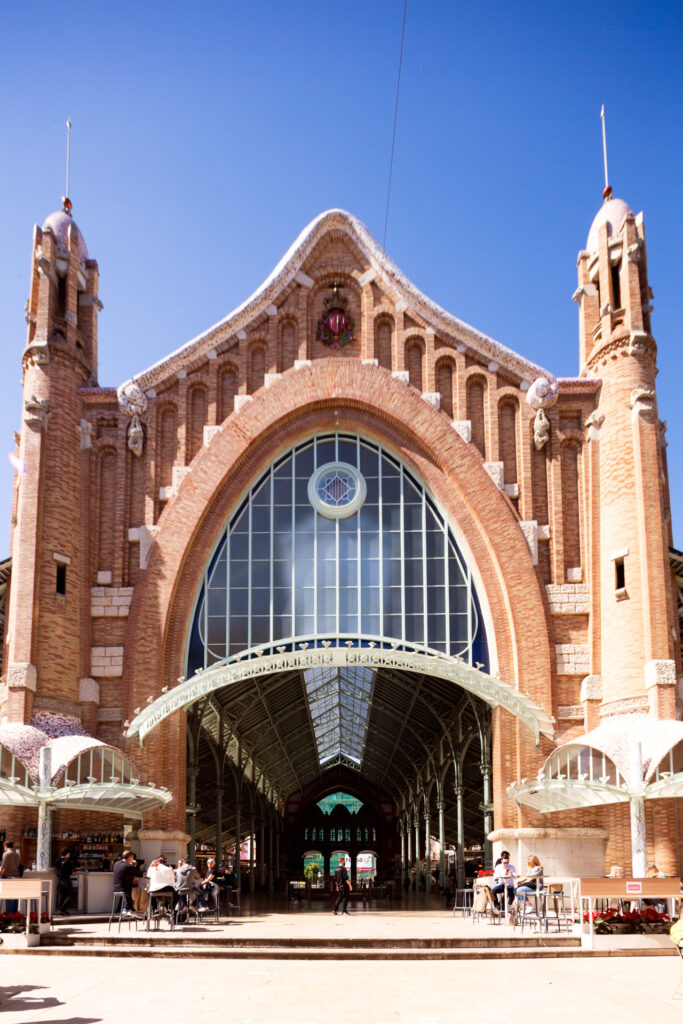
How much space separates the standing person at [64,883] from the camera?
2603cm

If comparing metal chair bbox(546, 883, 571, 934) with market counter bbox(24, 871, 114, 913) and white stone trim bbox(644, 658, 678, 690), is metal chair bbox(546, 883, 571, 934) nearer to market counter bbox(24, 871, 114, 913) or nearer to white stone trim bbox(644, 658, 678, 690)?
white stone trim bbox(644, 658, 678, 690)

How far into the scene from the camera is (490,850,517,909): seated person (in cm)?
2506

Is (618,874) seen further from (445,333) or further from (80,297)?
(80,297)

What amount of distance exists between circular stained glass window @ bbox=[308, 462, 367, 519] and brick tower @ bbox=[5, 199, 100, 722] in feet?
20.1

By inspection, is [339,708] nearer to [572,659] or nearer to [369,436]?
[369,436]

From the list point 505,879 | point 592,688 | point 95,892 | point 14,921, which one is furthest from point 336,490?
point 14,921

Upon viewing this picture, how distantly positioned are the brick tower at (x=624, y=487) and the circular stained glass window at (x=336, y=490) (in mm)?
6091

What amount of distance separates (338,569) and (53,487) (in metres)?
7.66

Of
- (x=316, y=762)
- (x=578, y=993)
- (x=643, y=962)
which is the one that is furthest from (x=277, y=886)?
(x=578, y=993)

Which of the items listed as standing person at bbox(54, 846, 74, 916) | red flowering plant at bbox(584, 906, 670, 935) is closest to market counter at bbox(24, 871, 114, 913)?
standing person at bbox(54, 846, 74, 916)

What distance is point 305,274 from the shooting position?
33.6m

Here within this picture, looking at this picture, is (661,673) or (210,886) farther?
(661,673)

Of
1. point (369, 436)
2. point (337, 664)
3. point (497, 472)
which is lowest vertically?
point (337, 664)

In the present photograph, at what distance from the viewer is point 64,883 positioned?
2636 cm
